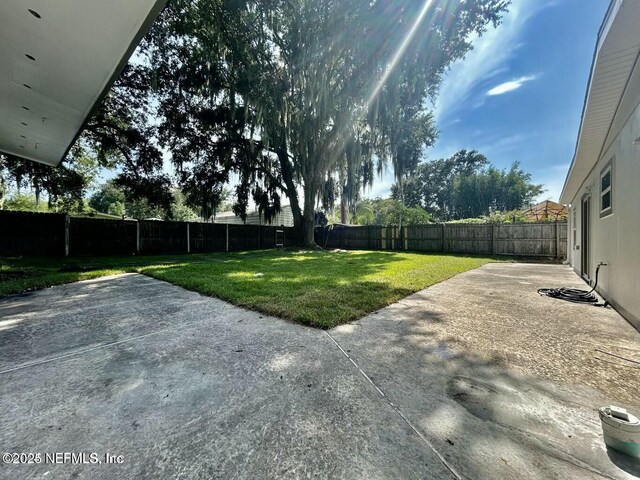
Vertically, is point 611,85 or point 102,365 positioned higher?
point 611,85

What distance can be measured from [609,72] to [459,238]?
10648mm

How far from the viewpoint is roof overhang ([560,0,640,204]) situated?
1.80m

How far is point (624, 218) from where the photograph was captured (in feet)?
9.79

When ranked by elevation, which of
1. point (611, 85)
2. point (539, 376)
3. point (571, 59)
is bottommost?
point (539, 376)

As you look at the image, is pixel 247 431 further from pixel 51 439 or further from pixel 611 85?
pixel 611 85

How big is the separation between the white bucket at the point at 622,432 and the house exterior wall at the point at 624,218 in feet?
7.80

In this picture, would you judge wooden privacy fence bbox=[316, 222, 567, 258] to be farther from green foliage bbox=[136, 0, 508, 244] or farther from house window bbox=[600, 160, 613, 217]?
house window bbox=[600, 160, 613, 217]

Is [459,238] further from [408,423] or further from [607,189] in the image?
[408,423]

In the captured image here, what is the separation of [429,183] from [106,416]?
37489 mm

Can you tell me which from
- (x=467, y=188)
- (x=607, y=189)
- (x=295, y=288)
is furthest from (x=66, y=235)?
(x=467, y=188)

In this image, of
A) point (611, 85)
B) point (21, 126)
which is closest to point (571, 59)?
point (611, 85)

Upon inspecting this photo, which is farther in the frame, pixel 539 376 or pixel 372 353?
pixel 372 353

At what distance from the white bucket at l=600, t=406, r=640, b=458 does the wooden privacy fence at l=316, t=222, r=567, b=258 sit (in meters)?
12.0

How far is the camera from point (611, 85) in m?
2.60
